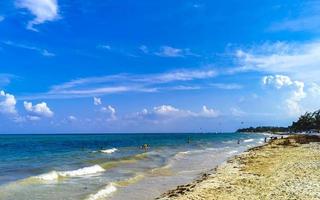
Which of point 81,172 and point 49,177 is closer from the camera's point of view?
point 49,177

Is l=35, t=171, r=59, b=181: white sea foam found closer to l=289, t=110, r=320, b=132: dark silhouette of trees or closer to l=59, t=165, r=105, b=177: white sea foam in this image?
l=59, t=165, r=105, b=177: white sea foam

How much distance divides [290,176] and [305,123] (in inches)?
5453

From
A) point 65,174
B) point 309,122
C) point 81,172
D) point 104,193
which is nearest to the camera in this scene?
point 104,193

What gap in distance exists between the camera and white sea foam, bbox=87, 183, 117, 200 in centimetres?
2038

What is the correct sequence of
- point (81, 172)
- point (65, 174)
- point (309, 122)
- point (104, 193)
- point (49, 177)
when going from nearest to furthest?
point (104, 193)
point (49, 177)
point (65, 174)
point (81, 172)
point (309, 122)

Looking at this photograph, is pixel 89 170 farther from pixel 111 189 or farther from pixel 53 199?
pixel 53 199

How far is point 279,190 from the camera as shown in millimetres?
18312

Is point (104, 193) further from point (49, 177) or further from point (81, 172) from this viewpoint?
point (81, 172)

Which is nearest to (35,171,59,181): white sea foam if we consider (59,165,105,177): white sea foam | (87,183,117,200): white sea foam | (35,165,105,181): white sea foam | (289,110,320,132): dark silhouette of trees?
(35,165,105,181): white sea foam

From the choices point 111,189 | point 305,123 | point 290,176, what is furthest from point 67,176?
point 305,123

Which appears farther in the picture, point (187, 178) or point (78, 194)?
point (187, 178)

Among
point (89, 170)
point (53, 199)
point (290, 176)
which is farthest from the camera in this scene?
point (89, 170)

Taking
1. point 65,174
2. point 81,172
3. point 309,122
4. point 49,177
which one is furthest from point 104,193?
point 309,122

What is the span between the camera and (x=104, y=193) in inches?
850
